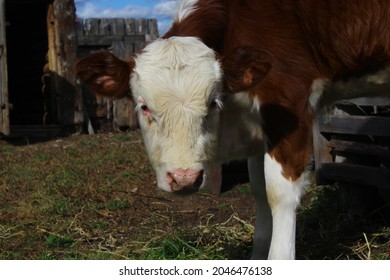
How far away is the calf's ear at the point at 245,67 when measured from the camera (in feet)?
14.4

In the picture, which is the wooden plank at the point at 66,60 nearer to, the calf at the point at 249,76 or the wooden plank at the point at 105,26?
the wooden plank at the point at 105,26

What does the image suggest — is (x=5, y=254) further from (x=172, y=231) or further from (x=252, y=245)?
(x=252, y=245)

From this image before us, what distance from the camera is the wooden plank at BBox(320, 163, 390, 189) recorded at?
21.3ft

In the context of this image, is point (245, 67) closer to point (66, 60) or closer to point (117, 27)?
point (66, 60)

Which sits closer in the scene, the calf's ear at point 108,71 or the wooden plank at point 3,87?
the calf's ear at point 108,71

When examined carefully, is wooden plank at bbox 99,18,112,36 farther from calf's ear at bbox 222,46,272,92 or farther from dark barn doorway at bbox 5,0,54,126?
calf's ear at bbox 222,46,272,92

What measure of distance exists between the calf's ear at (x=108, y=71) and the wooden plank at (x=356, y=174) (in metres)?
3.03

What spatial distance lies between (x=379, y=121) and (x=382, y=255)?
1501 millimetres

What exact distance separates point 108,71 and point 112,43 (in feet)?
42.7

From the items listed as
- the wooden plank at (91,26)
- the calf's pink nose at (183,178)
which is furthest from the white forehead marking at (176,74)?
the wooden plank at (91,26)

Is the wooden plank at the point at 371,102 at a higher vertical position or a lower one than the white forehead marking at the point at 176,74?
lower

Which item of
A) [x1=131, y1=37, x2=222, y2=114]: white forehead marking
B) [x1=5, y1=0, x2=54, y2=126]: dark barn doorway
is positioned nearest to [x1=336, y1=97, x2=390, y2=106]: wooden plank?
[x1=131, y1=37, x2=222, y2=114]: white forehead marking

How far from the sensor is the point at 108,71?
4508mm

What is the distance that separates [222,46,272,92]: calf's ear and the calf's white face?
9 cm
